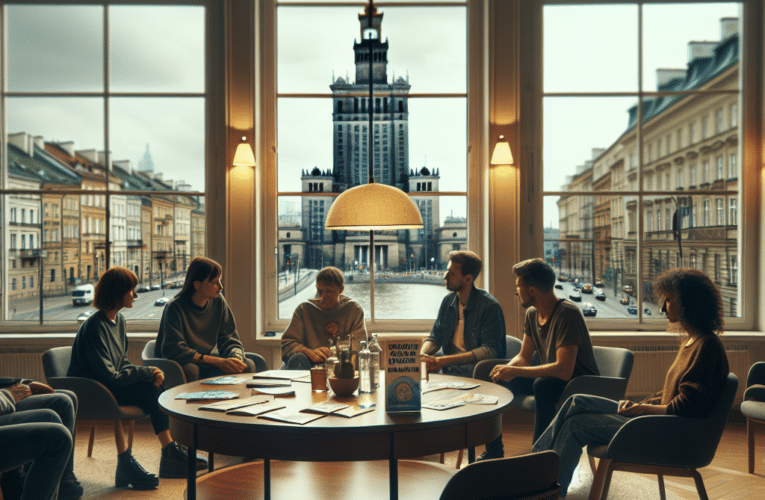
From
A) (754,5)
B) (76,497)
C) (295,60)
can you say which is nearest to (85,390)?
(76,497)

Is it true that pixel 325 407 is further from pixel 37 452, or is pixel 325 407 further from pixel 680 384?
pixel 680 384

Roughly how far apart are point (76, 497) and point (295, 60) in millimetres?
3579

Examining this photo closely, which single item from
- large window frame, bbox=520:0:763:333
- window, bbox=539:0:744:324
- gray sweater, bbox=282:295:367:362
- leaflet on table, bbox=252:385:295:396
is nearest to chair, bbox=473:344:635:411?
gray sweater, bbox=282:295:367:362

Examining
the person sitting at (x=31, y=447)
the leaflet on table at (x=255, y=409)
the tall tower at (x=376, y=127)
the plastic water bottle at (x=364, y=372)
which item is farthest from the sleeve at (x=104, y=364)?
the tall tower at (x=376, y=127)

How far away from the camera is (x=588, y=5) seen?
4.96 metres

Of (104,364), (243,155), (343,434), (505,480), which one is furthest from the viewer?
(243,155)

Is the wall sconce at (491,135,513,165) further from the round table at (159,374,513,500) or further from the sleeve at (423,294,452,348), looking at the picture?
the round table at (159,374,513,500)

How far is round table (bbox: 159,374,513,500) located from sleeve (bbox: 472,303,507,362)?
51.5 inches

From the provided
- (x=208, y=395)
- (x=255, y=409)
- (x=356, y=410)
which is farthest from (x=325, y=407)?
(x=208, y=395)

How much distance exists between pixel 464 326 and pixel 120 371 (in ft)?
6.79

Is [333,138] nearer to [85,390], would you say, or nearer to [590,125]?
[590,125]

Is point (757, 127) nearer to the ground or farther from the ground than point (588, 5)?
nearer to the ground

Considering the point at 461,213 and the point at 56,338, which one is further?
the point at 461,213

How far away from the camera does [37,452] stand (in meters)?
2.42
